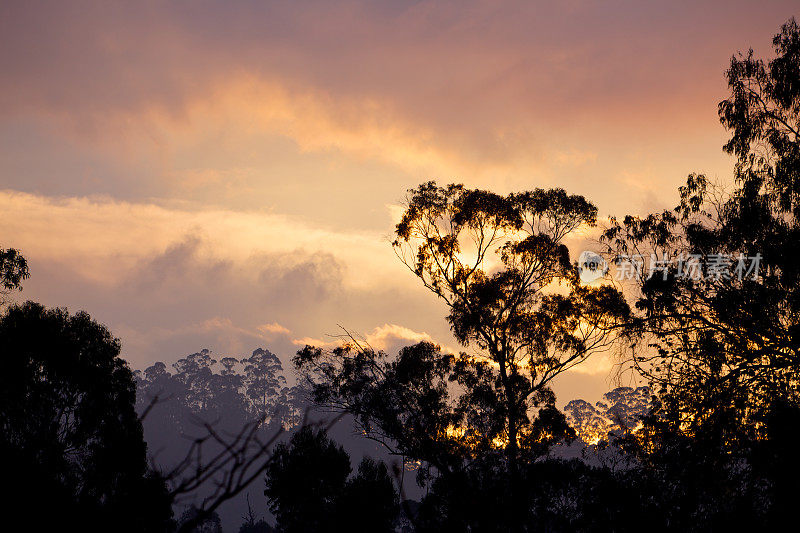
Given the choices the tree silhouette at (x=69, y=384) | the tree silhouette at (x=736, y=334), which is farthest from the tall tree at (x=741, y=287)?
the tree silhouette at (x=69, y=384)

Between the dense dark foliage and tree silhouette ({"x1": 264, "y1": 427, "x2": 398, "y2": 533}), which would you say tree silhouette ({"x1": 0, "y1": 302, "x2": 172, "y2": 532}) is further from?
tree silhouette ({"x1": 264, "y1": 427, "x2": 398, "y2": 533})

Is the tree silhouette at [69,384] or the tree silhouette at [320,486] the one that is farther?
the tree silhouette at [320,486]

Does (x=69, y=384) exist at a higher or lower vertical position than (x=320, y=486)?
higher

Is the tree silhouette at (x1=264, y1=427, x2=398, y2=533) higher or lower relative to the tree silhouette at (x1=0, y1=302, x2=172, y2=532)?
lower

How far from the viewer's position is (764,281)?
1872cm

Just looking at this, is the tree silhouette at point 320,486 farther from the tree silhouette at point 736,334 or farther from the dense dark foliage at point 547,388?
the tree silhouette at point 736,334

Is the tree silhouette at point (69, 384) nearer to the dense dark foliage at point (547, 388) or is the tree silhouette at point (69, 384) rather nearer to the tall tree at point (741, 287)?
the dense dark foliage at point (547, 388)

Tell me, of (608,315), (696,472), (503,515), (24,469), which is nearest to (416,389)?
(503,515)

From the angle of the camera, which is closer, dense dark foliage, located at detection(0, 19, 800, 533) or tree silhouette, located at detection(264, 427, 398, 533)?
dense dark foliage, located at detection(0, 19, 800, 533)

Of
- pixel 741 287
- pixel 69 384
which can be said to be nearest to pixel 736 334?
pixel 741 287

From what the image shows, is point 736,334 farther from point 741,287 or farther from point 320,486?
point 320,486

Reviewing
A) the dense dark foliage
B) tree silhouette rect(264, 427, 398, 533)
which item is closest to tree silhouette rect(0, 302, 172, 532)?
the dense dark foliage

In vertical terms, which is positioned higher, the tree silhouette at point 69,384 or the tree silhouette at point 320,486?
the tree silhouette at point 69,384

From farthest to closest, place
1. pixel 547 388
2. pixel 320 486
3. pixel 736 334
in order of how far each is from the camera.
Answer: pixel 320 486, pixel 547 388, pixel 736 334
